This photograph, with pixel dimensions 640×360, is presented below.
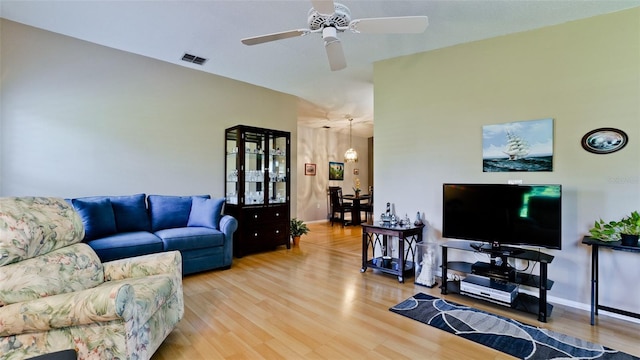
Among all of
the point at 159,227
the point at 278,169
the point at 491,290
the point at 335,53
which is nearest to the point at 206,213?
the point at 159,227

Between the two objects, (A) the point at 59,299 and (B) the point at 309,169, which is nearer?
(A) the point at 59,299

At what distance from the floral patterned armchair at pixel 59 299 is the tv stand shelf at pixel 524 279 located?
2.70m

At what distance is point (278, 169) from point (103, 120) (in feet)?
8.22

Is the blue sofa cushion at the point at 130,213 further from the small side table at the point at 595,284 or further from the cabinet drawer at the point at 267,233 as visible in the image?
the small side table at the point at 595,284

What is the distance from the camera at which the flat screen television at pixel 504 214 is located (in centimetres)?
264

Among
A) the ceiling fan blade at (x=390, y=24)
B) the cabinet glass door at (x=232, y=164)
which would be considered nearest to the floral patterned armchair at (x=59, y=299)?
the ceiling fan blade at (x=390, y=24)

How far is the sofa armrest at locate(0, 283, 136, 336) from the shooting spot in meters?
1.45

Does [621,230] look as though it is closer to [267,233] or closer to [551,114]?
[551,114]

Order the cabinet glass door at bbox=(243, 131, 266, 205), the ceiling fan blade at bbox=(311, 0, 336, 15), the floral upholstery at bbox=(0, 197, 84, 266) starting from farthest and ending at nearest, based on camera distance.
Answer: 1. the cabinet glass door at bbox=(243, 131, 266, 205)
2. the ceiling fan blade at bbox=(311, 0, 336, 15)
3. the floral upholstery at bbox=(0, 197, 84, 266)

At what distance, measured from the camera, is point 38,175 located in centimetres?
328

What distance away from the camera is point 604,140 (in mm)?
2699

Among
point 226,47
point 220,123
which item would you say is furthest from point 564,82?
point 220,123

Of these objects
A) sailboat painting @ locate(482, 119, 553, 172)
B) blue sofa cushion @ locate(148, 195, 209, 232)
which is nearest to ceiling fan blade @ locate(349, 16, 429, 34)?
sailboat painting @ locate(482, 119, 553, 172)

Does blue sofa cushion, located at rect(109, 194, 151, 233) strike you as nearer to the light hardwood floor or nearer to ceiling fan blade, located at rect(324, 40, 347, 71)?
the light hardwood floor
